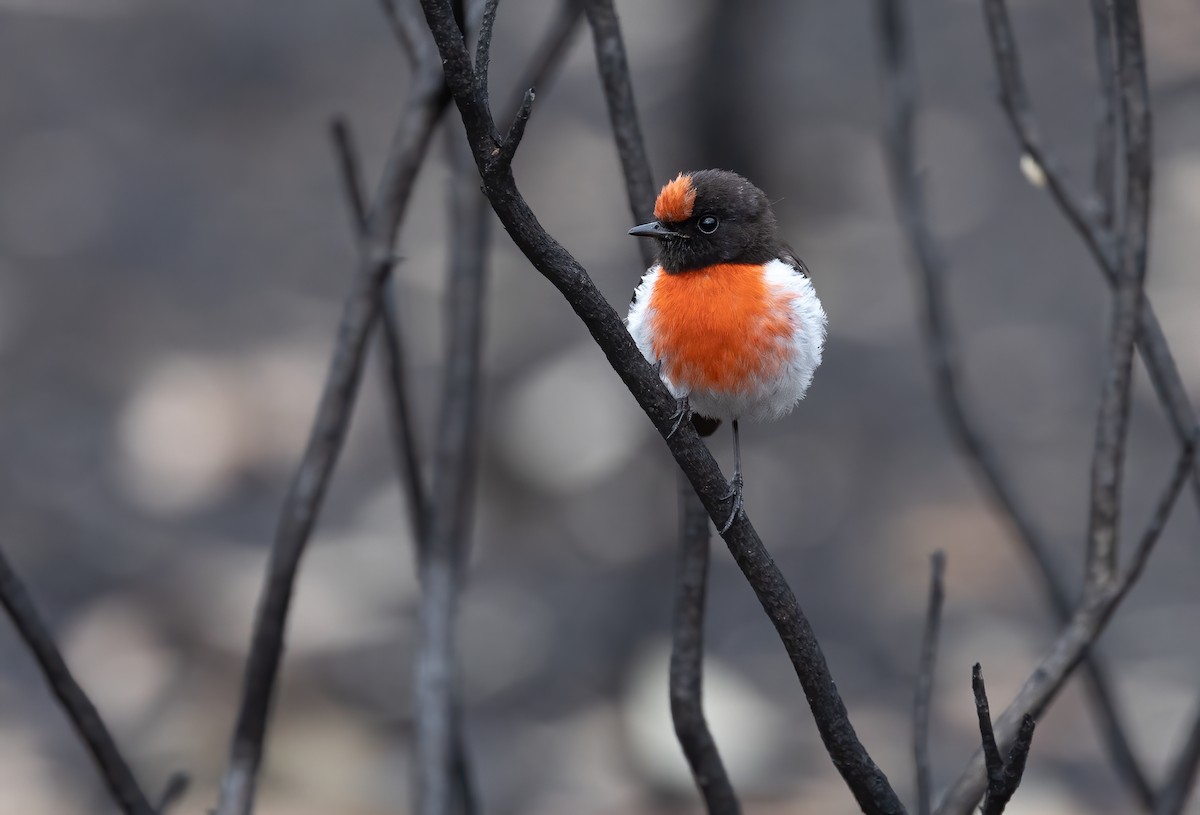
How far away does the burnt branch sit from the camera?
2.28 m

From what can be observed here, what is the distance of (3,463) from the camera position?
6531 millimetres

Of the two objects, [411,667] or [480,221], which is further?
[411,667]

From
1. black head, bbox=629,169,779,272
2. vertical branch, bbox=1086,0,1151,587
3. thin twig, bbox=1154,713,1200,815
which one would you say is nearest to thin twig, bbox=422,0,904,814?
black head, bbox=629,169,779,272

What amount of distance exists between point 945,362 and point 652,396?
160 cm

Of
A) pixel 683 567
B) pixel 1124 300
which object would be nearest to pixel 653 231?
pixel 683 567

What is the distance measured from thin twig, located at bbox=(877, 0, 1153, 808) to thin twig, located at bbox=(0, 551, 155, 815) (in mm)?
1730

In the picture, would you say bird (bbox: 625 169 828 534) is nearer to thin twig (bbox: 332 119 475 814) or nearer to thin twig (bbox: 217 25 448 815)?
thin twig (bbox: 217 25 448 815)

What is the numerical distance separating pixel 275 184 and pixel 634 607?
4.29 meters

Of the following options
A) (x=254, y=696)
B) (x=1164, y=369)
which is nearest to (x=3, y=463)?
(x=254, y=696)

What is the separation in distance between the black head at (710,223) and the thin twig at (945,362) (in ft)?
3.27

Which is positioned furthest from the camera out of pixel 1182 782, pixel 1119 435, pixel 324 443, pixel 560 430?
pixel 560 430

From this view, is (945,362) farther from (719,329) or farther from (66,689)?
(66,689)

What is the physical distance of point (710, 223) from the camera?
198 cm

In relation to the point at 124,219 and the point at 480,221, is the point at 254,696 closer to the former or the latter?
the point at 480,221
